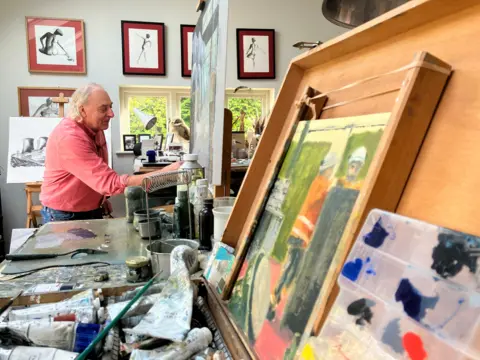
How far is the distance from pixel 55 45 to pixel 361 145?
3969mm

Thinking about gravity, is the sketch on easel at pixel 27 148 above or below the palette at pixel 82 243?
below

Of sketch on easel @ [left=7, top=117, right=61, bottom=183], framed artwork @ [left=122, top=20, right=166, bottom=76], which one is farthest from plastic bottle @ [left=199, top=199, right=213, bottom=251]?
framed artwork @ [left=122, top=20, right=166, bottom=76]

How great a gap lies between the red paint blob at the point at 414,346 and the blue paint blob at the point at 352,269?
94mm

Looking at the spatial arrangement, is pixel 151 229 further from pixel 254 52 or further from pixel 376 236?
pixel 254 52

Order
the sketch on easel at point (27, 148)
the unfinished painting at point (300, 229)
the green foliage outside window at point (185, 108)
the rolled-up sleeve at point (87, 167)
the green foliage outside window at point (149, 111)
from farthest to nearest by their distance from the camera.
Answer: the green foliage outside window at point (185, 108), the green foliage outside window at point (149, 111), the sketch on easel at point (27, 148), the rolled-up sleeve at point (87, 167), the unfinished painting at point (300, 229)

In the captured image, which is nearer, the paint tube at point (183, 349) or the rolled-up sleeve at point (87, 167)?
the paint tube at point (183, 349)

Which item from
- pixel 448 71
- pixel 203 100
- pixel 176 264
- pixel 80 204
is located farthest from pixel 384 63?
pixel 80 204

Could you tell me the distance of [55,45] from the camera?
3756 millimetres

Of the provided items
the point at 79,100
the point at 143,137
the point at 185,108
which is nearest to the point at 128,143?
the point at 143,137

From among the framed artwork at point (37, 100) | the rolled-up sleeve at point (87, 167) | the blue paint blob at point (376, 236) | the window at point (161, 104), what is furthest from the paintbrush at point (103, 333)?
the framed artwork at point (37, 100)

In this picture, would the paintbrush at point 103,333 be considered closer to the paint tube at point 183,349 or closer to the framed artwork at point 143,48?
the paint tube at point 183,349

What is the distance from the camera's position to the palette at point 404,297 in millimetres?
368

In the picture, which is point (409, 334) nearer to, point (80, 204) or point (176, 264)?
point (176, 264)

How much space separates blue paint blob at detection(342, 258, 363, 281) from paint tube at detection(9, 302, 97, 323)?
0.53 meters
